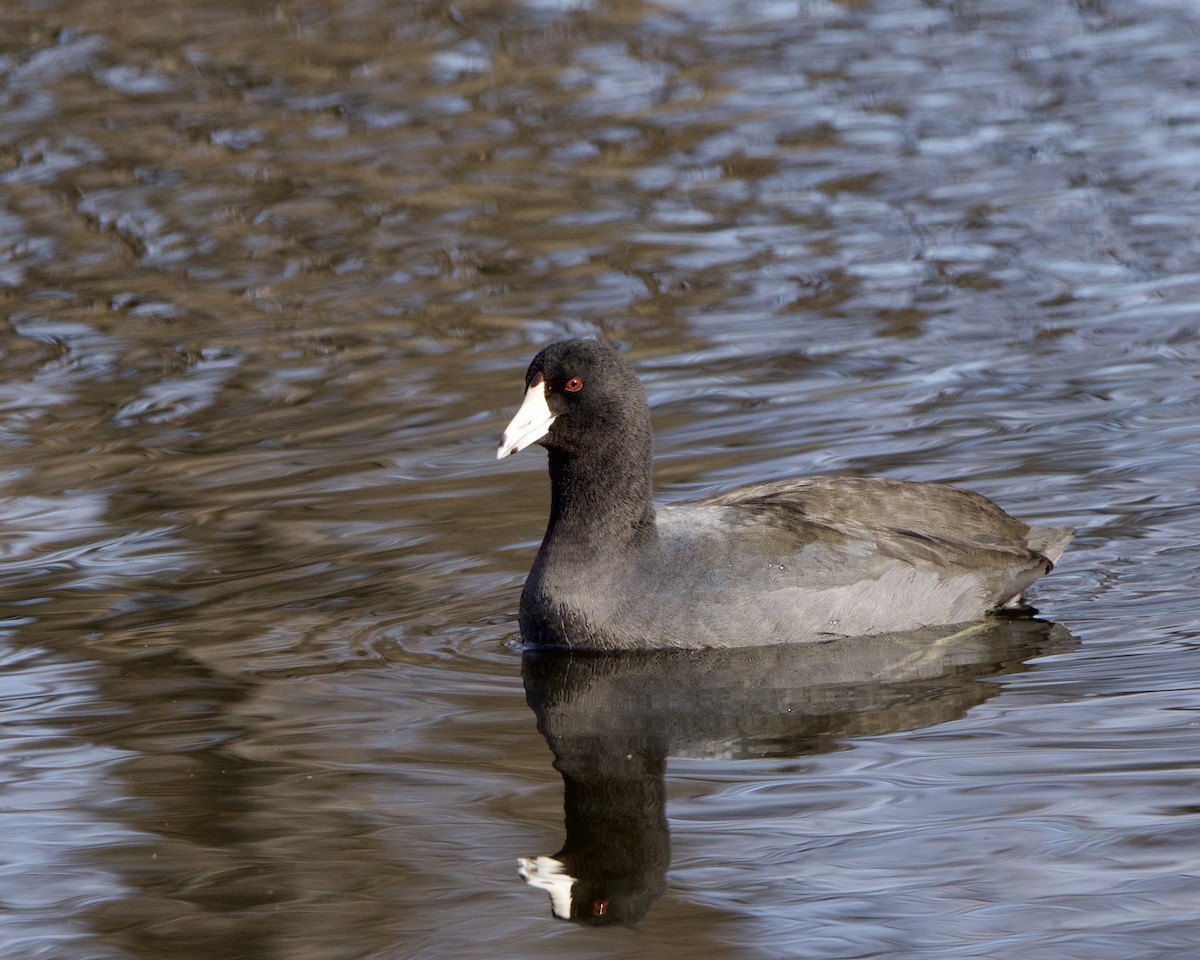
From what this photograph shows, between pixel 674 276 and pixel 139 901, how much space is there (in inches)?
273

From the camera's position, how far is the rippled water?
193 inches

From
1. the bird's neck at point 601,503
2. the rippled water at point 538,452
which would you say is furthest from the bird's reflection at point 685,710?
the bird's neck at point 601,503

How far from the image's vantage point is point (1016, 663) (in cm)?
634

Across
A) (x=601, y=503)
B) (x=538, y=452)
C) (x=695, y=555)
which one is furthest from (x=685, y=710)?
(x=538, y=452)

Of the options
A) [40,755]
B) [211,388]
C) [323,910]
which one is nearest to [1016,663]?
[323,910]

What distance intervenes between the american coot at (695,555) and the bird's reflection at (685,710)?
0.10 m

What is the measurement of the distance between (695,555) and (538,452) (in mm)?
2379

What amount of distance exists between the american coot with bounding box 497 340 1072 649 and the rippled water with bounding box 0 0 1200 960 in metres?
0.16

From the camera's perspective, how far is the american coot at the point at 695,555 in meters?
6.43

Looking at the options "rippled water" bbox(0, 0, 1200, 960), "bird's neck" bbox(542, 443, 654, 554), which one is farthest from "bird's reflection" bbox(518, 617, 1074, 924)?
"bird's neck" bbox(542, 443, 654, 554)

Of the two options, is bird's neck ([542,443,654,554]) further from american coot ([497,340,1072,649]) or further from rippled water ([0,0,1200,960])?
rippled water ([0,0,1200,960])

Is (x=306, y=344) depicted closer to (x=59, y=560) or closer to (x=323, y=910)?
(x=59, y=560)

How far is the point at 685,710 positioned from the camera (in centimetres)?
599

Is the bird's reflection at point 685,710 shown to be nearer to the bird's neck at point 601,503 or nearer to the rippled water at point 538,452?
the rippled water at point 538,452
